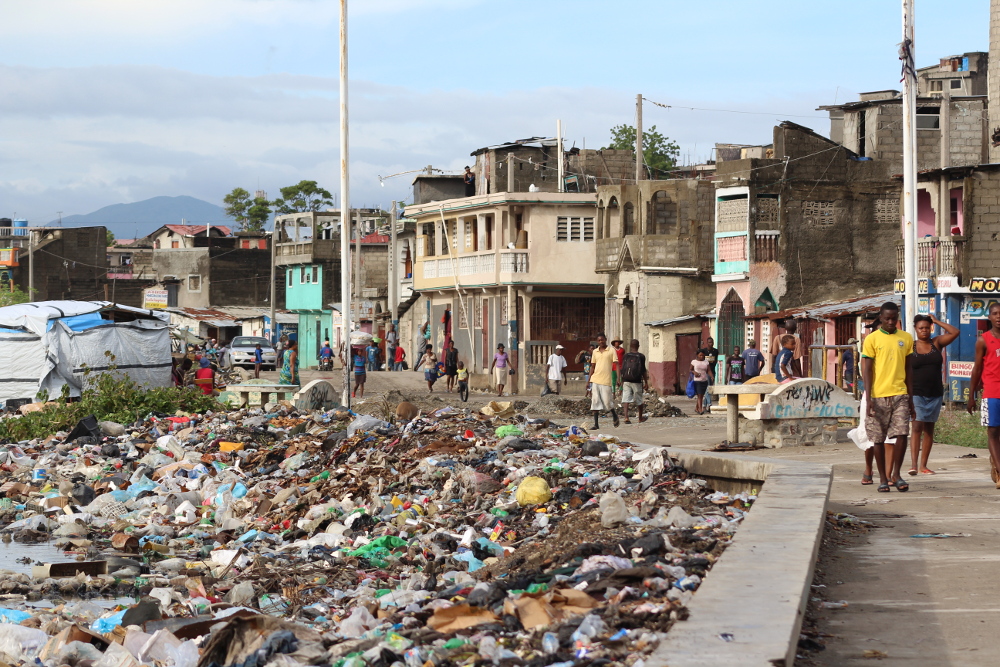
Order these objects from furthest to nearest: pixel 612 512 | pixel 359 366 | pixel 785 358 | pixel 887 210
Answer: pixel 887 210
pixel 359 366
pixel 785 358
pixel 612 512

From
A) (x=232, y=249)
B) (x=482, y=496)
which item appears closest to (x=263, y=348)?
(x=232, y=249)

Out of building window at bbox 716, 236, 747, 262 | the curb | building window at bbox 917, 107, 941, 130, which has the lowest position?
the curb

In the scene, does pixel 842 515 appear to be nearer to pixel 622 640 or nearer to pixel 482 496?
pixel 482 496

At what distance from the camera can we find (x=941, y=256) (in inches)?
1096

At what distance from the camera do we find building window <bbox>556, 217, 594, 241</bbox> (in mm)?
40938

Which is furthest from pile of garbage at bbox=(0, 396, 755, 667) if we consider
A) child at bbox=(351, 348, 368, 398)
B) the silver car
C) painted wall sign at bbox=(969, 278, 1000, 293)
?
the silver car

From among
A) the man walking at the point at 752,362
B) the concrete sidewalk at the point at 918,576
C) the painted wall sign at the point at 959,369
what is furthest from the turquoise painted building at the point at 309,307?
the concrete sidewalk at the point at 918,576

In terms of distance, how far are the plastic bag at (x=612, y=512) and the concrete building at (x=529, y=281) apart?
99.2ft

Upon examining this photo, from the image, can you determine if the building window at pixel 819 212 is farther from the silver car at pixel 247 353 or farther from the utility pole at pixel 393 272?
the silver car at pixel 247 353

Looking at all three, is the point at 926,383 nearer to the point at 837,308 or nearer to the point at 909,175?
the point at 909,175

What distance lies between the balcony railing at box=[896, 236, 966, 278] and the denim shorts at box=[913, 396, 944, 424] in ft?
55.7

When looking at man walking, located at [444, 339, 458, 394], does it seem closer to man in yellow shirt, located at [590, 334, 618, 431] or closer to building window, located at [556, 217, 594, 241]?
building window, located at [556, 217, 594, 241]

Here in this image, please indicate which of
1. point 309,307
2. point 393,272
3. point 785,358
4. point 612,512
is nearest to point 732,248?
point 785,358

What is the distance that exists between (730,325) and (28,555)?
80.0 feet
